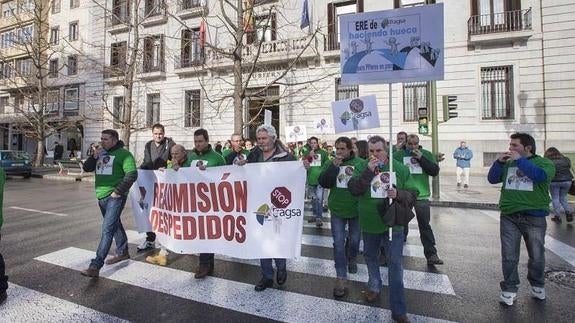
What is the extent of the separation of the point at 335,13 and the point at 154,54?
554 inches

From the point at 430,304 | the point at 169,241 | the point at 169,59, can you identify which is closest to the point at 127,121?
the point at 169,59

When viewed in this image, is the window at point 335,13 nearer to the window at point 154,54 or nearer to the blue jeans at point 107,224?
the window at point 154,54

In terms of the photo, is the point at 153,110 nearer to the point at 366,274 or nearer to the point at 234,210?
the point at 234,210

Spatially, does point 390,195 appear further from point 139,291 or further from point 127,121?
point 127,121

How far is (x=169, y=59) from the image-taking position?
26062 mm

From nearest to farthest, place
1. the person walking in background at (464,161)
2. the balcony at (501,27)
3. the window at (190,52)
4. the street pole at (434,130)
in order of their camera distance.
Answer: the street pole at (434,130)
the person walking in background at (464,161)
the balcony at (501,27)
the window at (190,52)

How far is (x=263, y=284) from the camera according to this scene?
4.33 meters

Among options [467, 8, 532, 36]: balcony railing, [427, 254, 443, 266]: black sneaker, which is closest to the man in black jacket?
[427, 254, 443, 266]: black sneaker

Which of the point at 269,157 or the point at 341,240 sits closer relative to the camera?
the point at 341,240

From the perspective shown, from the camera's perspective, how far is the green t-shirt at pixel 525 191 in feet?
12.6

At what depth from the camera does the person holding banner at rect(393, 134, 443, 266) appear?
5238 mm

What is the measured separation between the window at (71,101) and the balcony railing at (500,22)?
1149 inches

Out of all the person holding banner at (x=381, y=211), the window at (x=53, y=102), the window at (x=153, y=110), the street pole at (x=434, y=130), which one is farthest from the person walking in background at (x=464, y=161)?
the window at (x=53, y=102)

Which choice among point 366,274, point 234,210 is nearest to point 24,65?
point 234,210
